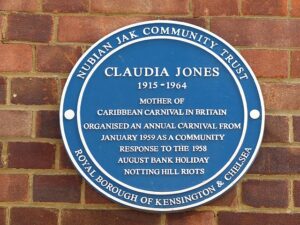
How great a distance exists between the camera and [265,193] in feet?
7.06

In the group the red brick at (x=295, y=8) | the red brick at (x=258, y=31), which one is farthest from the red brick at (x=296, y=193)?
the red brick at (x=295, y=8)

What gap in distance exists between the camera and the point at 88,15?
2.24 m

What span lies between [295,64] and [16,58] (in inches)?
38.4

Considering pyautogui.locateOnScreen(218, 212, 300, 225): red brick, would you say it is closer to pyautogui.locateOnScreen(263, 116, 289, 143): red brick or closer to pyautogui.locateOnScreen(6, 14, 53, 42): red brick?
pyautogui.locateOnScreen(263, 116, 289, 143): red brick

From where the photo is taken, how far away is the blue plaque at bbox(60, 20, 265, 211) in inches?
83.2

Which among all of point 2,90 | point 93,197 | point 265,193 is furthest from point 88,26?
point 265,193

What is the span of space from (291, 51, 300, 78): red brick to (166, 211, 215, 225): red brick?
22.1 inches

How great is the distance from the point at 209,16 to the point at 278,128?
1.50 feet

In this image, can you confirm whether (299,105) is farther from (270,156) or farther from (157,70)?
(157,70)

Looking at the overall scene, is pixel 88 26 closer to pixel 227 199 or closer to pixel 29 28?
pixel 29 28

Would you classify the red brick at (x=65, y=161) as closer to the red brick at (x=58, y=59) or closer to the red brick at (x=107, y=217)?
the red brick at (x=107, y=217)

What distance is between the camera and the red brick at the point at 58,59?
2.21m

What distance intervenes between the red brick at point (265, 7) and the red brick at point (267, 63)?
14 centimetres

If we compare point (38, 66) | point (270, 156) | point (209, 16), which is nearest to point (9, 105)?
point (38, 66)
